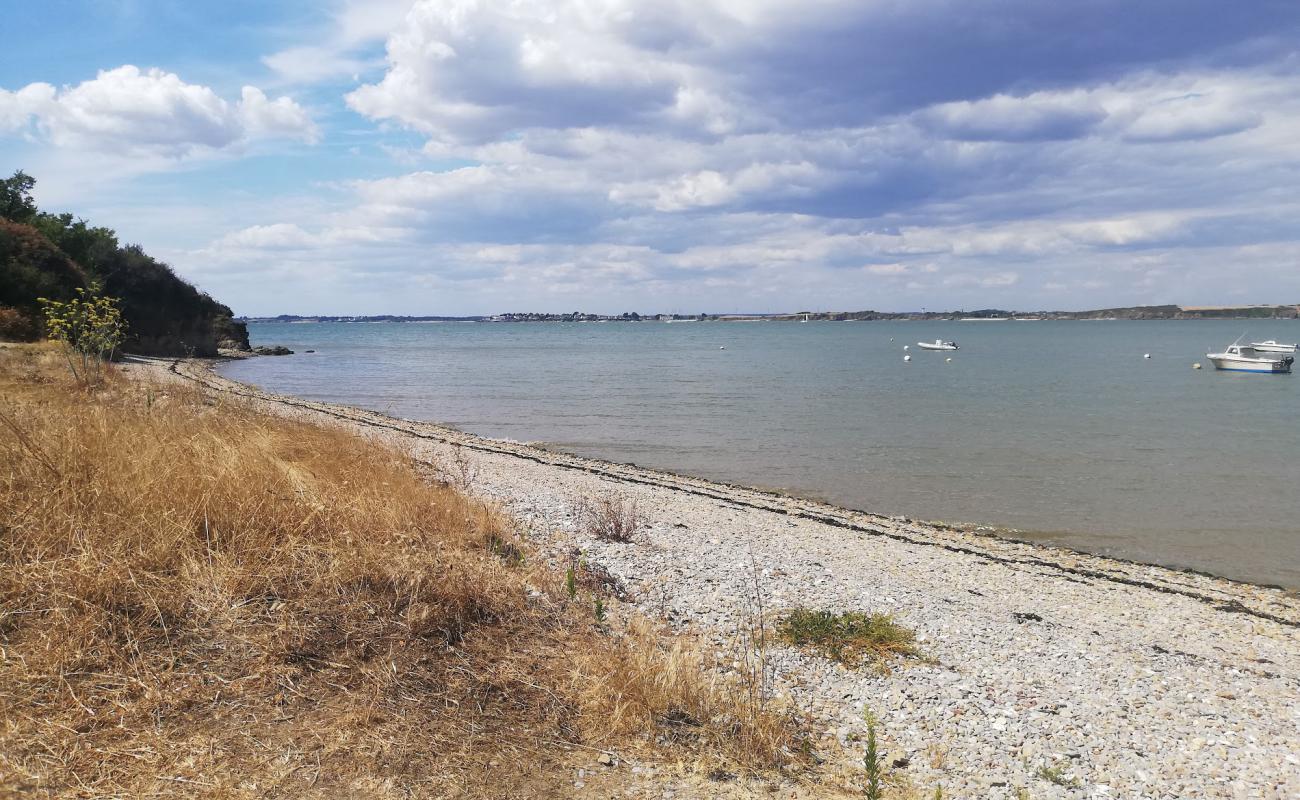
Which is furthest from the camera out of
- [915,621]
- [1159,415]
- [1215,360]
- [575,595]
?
[1215,360]

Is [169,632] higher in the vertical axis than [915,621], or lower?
higher

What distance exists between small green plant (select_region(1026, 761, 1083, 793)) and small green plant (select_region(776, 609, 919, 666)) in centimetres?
177

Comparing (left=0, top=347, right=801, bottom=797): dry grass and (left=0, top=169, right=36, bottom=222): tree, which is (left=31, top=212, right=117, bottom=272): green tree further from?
(left=0, top=347, right=801, bottom=797): dry grass

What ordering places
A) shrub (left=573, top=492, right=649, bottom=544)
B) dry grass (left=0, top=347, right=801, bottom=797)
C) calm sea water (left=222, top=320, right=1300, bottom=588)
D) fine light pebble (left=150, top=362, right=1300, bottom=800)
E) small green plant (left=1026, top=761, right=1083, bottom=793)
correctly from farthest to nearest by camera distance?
1. calm sea water (left=222, top=320, right=1300, bottom=588)
2. shrub (left=573, top=492, right=649, bottom=544)
3. fine light pebble (left=150, top=362, right=1300, bottom=800)
4. small green plant (left=1026, top=761, right=1083, bottom=793)
5. dry grass (left=0, top=347, right=801, bottom=797)

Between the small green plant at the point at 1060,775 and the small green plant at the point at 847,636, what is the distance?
1767 millimetres

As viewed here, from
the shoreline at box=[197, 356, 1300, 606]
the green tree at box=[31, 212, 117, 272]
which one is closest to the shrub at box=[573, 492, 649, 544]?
the shoreline at box=[197, 356, 1300, 606]

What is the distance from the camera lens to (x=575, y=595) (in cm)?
707

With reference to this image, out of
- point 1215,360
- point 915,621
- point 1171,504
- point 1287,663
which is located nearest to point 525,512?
point 915,621

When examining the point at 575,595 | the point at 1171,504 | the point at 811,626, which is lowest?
the point at 1171,504

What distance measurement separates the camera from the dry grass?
425 centimetres

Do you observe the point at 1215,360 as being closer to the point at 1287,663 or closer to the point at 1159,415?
the point at 1159,415

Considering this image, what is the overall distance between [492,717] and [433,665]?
0.68 m

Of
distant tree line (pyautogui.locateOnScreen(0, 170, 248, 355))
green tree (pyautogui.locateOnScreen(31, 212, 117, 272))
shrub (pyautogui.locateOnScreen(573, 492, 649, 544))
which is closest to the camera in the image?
shrub (pyautogui.locateOnScreen(573, 492, 649, 544))

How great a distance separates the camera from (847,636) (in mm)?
7574
